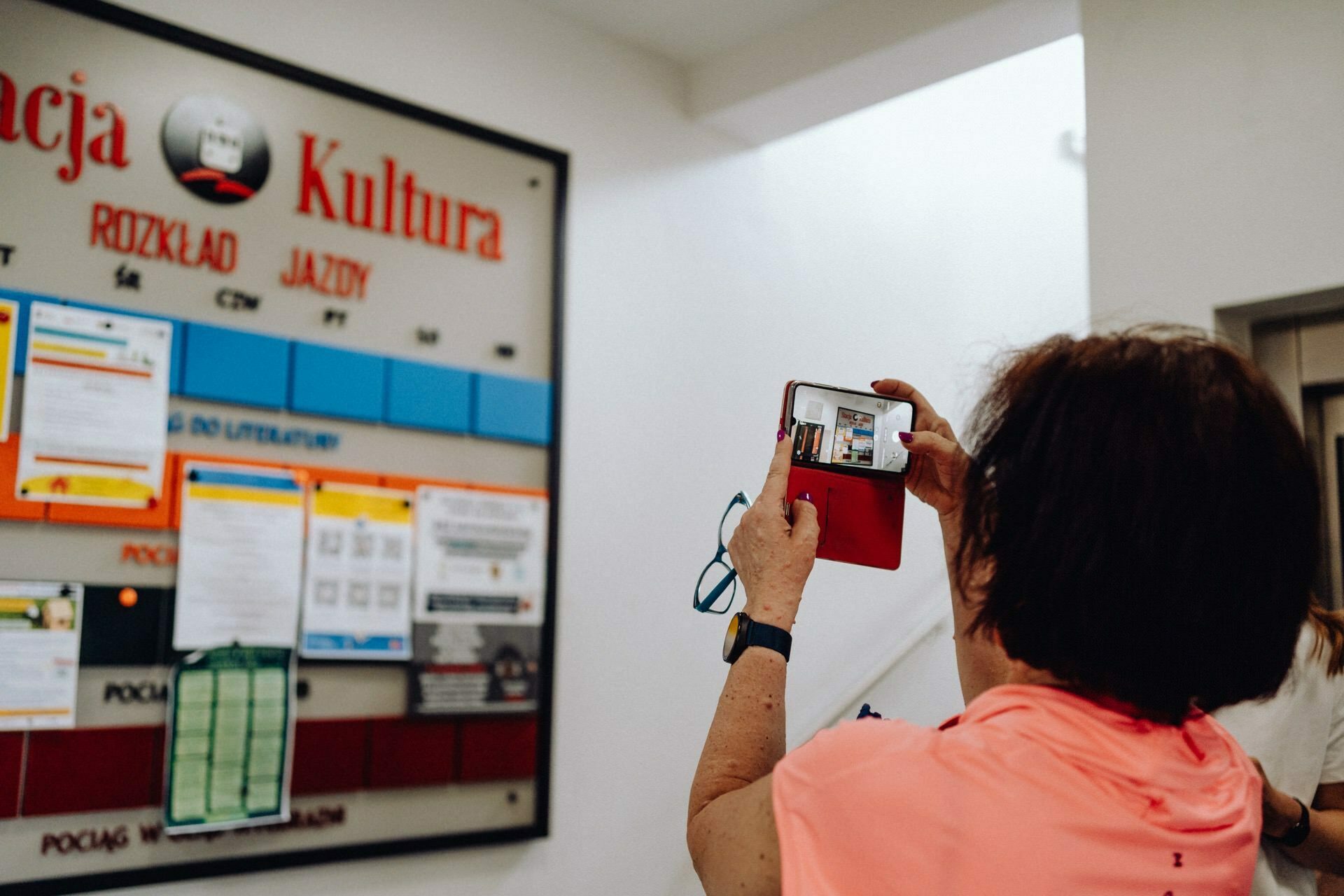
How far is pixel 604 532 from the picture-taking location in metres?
2.83

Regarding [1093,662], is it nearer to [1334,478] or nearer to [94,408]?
[1334,478]

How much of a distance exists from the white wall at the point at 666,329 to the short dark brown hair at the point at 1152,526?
5.42 feet

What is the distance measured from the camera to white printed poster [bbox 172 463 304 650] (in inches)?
83.4

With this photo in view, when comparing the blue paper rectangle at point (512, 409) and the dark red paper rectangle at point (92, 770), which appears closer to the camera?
the dark red paper rectangle at point (92, 770)

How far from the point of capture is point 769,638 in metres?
0.96

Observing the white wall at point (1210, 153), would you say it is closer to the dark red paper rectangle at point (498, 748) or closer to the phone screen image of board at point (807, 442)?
the phone screen image of board at point (807, 442)

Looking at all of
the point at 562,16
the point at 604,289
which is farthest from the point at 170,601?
the point at 562,16

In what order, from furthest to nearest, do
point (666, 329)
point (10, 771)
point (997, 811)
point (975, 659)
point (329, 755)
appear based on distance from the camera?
1. point (666, 329)
2. point (329, 755)
3. point (10, 771)
4. point (975, 659)
5. point (997, 811)

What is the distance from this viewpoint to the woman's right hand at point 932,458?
3.98ft

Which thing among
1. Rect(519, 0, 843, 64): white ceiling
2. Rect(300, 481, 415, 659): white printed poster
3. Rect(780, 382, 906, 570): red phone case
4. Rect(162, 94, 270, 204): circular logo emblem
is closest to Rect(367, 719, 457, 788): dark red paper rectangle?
Rect(300, 481, 415, 659): white printed poster

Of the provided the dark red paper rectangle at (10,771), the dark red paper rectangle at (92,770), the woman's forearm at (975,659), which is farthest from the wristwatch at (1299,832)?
the dark red paper rectangle at (10,771)

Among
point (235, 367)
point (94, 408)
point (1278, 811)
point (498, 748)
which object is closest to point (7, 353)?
point (94, 408)

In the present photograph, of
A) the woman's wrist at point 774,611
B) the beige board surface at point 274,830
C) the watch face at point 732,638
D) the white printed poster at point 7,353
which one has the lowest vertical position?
the beige board surface at point 274,830

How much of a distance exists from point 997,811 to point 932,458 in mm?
529
